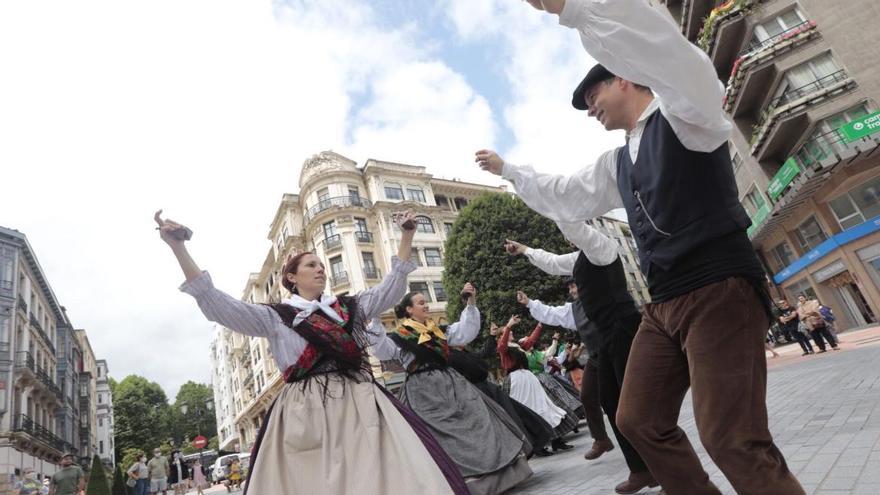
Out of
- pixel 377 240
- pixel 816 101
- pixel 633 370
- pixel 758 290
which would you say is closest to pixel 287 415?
pixel 633 370

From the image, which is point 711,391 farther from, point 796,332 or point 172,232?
point 796,332

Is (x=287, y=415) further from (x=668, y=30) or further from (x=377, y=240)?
(x=377, y=240)

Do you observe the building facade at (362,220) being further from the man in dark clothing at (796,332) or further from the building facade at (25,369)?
the man in dark clothing at (796,332)

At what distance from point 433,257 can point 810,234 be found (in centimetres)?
2216

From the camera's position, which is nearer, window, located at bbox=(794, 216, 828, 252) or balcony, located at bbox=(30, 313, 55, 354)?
window, located at bbox=(794, 216, 828, 252)

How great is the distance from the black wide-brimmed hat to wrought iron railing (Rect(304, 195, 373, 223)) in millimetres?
32179

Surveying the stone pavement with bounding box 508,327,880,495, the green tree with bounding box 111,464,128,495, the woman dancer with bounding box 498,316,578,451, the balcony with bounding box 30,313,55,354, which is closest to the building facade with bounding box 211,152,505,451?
the green tree with bounding box 111,464,128,495

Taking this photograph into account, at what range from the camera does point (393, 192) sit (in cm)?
3622

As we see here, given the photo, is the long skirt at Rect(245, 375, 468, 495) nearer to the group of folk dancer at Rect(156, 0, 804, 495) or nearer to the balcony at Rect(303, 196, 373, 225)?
the group of folk dancer at Rect(156, 0, 804, 495)

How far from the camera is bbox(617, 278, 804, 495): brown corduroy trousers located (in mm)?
1566

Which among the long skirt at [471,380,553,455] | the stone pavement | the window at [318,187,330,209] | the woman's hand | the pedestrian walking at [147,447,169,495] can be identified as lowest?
the stone pavement

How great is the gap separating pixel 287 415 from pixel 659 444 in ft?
5.99

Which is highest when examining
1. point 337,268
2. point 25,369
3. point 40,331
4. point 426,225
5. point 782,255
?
point 426,225

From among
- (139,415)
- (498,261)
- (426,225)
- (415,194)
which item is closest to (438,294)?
(426,225)
